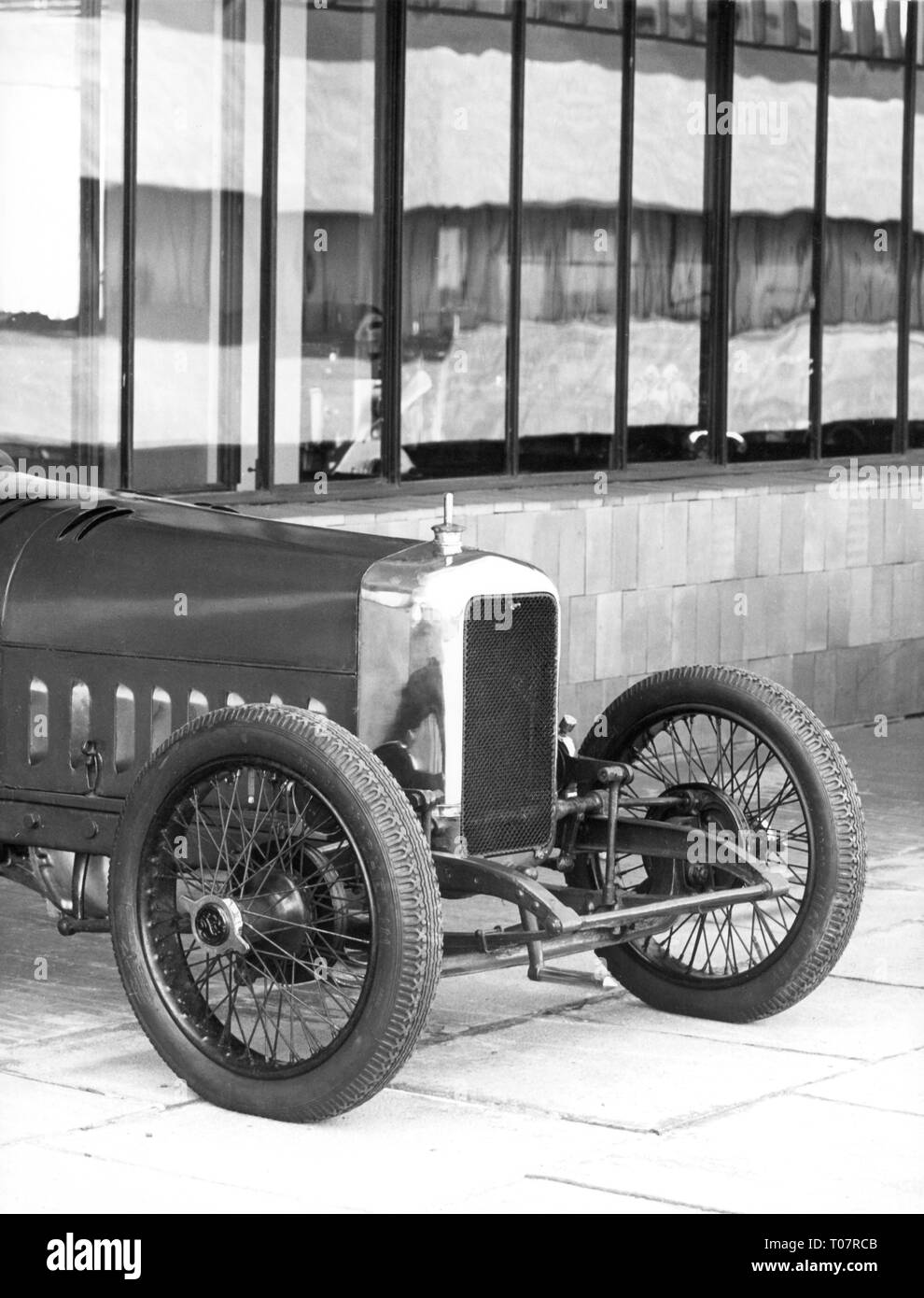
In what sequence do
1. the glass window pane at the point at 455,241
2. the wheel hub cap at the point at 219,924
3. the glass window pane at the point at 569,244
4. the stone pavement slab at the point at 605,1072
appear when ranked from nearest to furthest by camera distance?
the wheel hub cap at the point at 219,924 → the stone pavement slab at the point at 605,1072 → the glass window pane at the point at 455,241 → the glass window pane at the point at 569,244

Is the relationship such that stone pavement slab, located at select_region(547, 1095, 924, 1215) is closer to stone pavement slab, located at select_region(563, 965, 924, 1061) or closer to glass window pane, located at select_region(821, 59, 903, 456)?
stone pavement slab, located at select_region(563, 965, 924, 1061)

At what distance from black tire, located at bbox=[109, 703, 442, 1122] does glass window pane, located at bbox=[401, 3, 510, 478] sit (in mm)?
5242

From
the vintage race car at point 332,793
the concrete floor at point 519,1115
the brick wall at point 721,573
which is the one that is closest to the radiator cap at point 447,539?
the vintage race car at point 332,793

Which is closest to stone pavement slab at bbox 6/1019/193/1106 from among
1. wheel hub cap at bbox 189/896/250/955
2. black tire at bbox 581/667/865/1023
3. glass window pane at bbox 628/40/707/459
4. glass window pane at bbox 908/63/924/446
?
wheel hub cap at bbox 189/896/250/955

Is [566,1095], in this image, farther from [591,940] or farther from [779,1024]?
[779,1024]

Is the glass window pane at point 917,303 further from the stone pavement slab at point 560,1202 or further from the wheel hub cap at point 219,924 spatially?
the stone pavement slab at point 560,1202

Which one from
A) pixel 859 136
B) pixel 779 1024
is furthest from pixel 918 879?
pixel 859 136


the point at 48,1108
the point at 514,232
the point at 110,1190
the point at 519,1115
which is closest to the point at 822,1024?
the point at 519,1115

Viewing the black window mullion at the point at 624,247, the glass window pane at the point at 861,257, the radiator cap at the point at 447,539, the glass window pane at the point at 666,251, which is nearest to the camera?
the radiator cap at the point at 447,539

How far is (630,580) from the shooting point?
426 inches

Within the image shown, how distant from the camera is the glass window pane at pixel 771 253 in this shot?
39.8 ft

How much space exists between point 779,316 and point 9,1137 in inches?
324

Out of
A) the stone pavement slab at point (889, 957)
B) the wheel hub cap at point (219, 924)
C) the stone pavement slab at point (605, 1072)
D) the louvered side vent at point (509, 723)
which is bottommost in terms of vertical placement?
the stone pavement slab at point (889, 957)

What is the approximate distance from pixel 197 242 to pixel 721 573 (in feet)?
10.2
